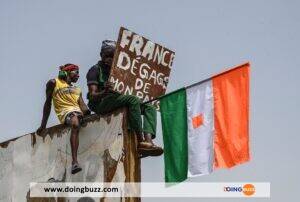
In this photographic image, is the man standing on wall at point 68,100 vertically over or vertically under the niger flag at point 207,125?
over

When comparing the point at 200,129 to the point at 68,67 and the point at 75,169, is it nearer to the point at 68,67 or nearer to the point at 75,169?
the point at 75,169

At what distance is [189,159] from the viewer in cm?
Answer: 1099

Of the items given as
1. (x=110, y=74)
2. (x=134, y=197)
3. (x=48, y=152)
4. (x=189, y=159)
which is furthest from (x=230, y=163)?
(x=48, y=152)

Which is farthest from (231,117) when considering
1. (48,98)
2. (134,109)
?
(48,98)

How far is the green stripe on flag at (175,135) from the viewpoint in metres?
11.1

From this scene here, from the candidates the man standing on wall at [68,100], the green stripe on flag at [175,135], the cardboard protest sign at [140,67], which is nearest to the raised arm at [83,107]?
the man standing on wall at [68,100]

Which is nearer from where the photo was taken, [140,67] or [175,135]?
[175,135]

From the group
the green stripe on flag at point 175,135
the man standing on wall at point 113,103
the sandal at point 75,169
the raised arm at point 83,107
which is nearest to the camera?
the green stripe on flag at point 175,135

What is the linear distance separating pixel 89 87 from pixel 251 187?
3.17 m

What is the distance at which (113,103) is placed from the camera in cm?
1150

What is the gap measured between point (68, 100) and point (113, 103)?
90cm

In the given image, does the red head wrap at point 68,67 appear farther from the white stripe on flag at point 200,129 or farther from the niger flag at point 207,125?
the white stripe on flag at point 200,129

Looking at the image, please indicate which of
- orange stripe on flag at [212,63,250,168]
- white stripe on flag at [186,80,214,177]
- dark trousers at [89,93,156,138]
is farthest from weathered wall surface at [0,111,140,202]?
orange stripe on flag at [212,63,250,168]

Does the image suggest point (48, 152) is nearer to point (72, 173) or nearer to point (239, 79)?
point (72, 173)
